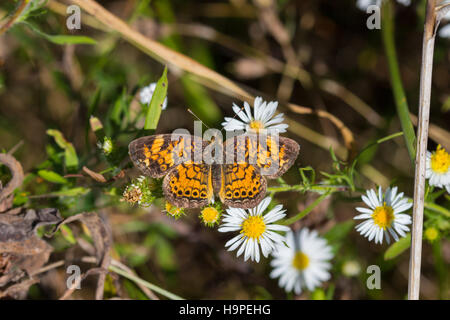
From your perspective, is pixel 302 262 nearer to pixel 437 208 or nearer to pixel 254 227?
pixel 254 227

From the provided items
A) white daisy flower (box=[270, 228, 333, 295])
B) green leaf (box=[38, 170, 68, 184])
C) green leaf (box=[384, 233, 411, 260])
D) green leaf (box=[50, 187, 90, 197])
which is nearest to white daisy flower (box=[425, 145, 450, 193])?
green leaf (box=[384, 233, 411, 260])

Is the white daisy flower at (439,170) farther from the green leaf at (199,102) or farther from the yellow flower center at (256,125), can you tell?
the green leaf at (199,102)

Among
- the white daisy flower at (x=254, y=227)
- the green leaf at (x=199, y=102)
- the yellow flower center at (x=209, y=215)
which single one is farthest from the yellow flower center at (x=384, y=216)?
the green leaf at (x=199, y=102)

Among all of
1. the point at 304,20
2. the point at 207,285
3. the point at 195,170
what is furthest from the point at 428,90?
the point at 207,285

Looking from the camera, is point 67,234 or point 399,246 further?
point 67,234

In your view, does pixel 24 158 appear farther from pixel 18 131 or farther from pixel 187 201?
pixel 187 201

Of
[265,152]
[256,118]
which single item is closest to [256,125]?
[256,118]
